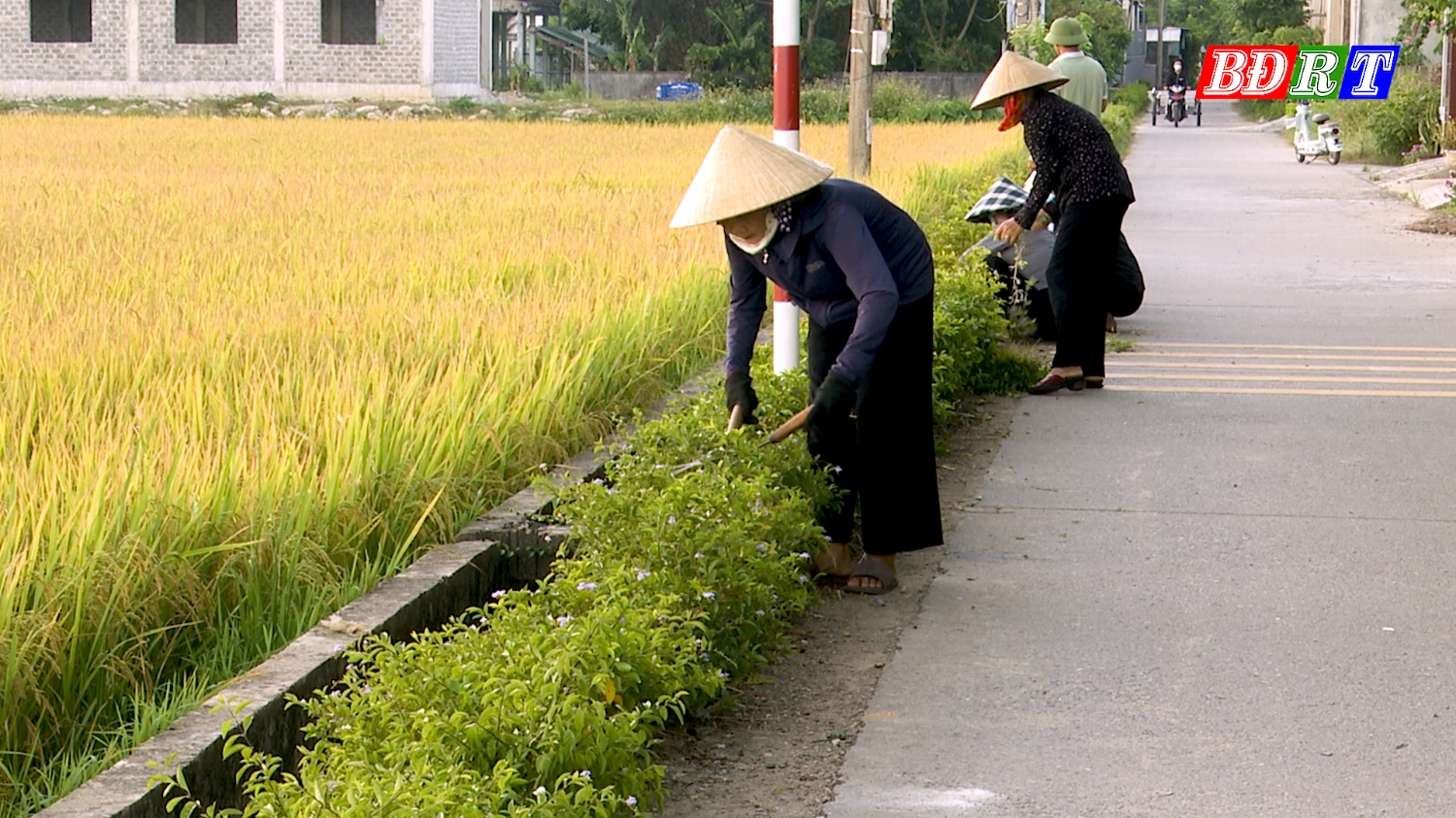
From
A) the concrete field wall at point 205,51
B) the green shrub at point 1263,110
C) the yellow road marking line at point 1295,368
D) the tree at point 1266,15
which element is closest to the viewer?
the yellow road marking line at point 1295,368

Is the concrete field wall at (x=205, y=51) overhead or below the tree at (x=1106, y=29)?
below

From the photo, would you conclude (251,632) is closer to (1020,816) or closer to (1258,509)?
(1020,816)

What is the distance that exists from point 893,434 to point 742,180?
0.94m

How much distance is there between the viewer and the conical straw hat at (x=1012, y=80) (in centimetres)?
837

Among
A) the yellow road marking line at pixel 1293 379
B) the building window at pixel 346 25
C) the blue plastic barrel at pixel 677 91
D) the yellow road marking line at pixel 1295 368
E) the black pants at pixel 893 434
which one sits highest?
the building window at pixel 346 25

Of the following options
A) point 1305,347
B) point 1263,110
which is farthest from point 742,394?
point 1263,110

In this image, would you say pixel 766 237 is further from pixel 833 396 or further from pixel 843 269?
pixel 833 396

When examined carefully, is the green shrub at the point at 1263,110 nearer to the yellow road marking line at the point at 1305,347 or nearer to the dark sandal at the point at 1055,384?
the yellow road marking line at the point at 1305,347

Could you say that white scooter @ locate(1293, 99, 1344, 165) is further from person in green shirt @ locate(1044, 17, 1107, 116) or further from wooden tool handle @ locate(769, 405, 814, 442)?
wooden tool handle @ locate(769, 405, 814, 442)

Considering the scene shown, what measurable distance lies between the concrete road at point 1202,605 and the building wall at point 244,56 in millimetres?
38254

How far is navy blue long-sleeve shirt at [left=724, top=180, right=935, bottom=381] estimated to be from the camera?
500 cm

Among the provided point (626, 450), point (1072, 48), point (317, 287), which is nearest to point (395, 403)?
point (626, 450)

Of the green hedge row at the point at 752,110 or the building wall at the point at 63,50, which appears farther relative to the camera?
the building wall at the point at 63,50

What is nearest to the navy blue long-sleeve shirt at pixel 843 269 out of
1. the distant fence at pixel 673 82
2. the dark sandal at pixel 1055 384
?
the dark sandal at pixel 1055 384
